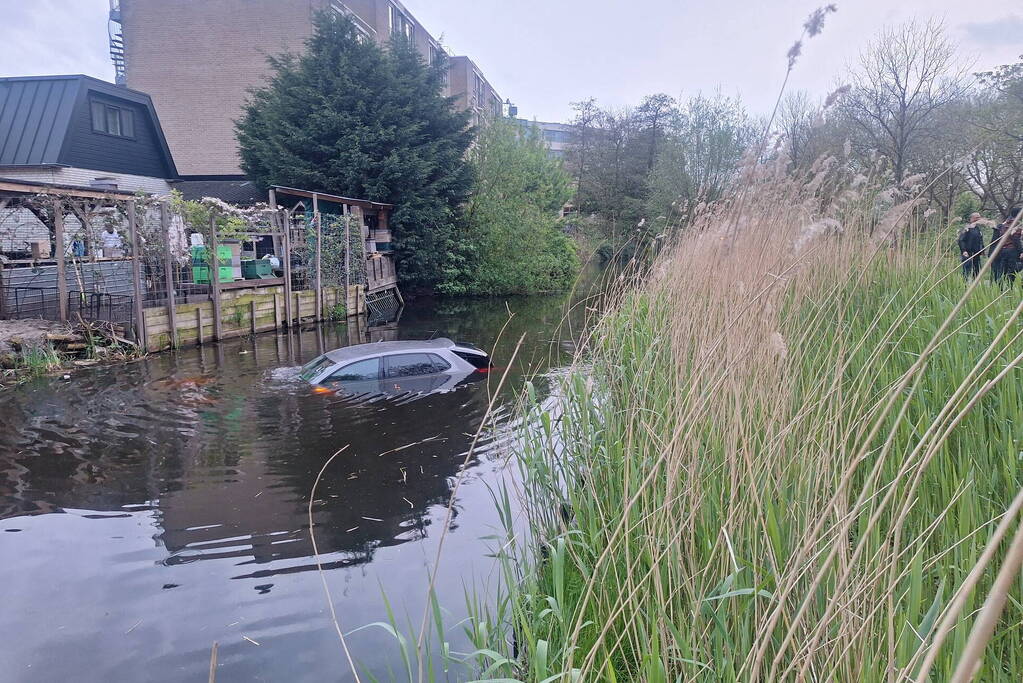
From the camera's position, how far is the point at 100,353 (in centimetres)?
1512

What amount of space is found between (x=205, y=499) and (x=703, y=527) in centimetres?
648

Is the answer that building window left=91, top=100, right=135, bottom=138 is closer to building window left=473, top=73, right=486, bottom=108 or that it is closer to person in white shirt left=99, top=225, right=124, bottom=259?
person in white shirt left=99, top=225, right=124, bottom=259

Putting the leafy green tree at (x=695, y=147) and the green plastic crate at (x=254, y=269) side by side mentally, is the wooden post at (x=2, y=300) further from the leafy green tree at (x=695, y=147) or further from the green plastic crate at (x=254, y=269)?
the leafy green tree at (x=695, y=147)

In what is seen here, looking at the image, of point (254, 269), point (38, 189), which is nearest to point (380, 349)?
point (38, 189)

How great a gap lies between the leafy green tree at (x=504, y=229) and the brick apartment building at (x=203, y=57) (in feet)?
7.33

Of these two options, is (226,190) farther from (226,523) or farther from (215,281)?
(226,523)

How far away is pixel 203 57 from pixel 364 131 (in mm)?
12518

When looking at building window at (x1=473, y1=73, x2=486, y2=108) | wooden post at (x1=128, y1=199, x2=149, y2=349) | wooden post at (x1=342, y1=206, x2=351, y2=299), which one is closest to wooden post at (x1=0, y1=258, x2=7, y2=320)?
wooden post at (x1=128, y1=199, x2=149, y2=349)

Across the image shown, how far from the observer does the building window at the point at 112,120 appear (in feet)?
85.7

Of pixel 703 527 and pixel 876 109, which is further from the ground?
pixel 876 109

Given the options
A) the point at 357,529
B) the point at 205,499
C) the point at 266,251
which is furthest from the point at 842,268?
the point at 266,251

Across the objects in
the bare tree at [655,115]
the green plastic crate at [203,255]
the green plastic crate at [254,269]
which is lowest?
the green plastic crate at [254,269]

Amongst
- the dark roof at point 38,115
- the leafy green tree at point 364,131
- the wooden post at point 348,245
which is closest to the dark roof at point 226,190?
the leafy green tree at point 364,131

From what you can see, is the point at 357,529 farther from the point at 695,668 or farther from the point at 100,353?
the point at 100,353
